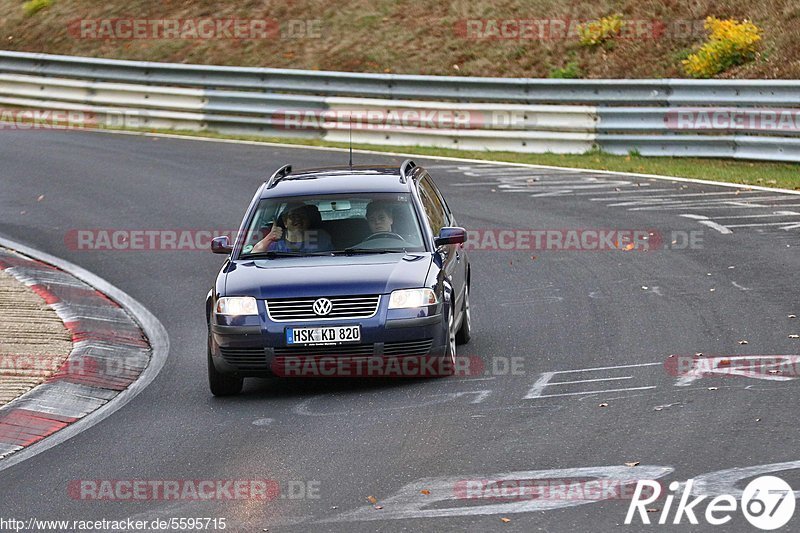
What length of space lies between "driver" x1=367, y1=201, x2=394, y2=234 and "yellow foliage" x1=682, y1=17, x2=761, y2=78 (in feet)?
47.3

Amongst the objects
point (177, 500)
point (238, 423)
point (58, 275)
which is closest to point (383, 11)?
point (58, 275)

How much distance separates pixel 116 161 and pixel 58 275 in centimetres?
837

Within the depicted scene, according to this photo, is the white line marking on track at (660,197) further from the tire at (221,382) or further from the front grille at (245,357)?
the front grille at (245,357)

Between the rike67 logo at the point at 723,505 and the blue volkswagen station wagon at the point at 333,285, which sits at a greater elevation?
the blue volkswagen station wagon at the point at 333,285

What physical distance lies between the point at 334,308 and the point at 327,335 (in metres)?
0.22

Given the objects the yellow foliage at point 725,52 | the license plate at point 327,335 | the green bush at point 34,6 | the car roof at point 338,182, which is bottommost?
the license plate at point 327,335

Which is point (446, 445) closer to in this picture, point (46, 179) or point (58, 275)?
point (58, 275)

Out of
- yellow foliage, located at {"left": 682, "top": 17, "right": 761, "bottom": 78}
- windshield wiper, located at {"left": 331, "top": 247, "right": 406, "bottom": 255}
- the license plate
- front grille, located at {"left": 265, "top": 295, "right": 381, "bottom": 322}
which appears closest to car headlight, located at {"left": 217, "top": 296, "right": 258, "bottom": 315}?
front grille, located at {"left": 265, "top": 295, "right": 381, "bottom": 322}

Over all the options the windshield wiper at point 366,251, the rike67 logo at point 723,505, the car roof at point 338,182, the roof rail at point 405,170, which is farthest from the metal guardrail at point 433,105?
the rike67 logo at point 723,505

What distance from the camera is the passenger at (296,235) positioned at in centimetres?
1103

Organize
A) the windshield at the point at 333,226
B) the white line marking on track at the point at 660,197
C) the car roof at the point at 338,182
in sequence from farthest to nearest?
the white line marking on track at the point at 660,197 → the car roof at the point at 338,182 → the windshield at the point at 333,226

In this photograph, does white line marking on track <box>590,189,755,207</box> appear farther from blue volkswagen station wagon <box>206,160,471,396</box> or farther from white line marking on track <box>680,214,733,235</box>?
blue volkswagen station wagon <box>206,160,471,396</box>

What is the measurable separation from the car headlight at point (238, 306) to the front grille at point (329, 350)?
0.38 metres

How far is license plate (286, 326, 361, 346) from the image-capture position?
32.8 ft
